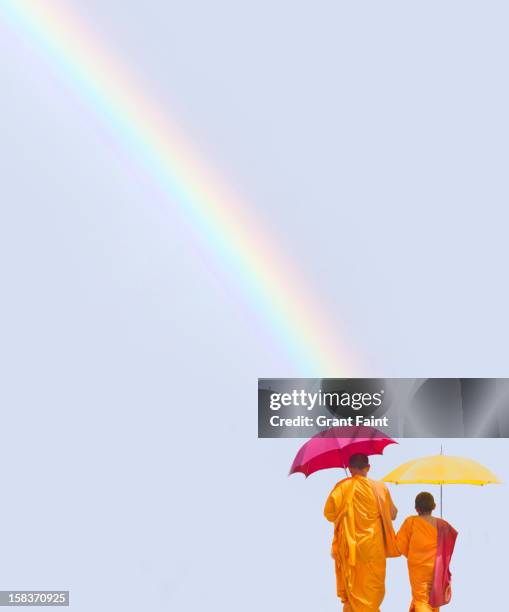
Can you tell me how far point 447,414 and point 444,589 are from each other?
4607 mm

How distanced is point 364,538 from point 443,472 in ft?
4.68

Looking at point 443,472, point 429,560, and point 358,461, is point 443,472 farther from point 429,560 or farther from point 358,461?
point 358,461

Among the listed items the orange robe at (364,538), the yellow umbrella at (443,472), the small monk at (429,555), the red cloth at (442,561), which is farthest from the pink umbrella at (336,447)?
the red cloth at (442,561)

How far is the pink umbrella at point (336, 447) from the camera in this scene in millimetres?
12086

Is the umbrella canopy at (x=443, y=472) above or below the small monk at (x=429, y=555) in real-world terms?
above

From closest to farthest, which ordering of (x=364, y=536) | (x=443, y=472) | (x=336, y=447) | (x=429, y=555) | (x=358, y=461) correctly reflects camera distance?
(x=443, y=472) < (x=429, y=555) < (x=336, y=447) < (x=364, y=536) < (x=358, y=461)

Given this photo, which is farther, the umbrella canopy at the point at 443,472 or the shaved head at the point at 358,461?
the shaved head at the point at 358,461

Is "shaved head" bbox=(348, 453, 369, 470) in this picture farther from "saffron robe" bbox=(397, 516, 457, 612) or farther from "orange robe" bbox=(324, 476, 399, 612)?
"saffron robe" bbox=(397, 516, 457, 612)

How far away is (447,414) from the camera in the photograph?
16.1 m

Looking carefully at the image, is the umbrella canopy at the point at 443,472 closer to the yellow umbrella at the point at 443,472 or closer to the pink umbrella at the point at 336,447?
the yellow umbrella at the point at 443,472

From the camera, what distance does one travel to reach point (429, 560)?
1174 centimetres

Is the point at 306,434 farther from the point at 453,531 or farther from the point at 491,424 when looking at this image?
the point at 453,531

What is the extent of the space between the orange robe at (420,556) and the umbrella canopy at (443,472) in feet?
2.34

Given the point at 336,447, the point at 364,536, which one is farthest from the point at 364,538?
the point at 336,447
